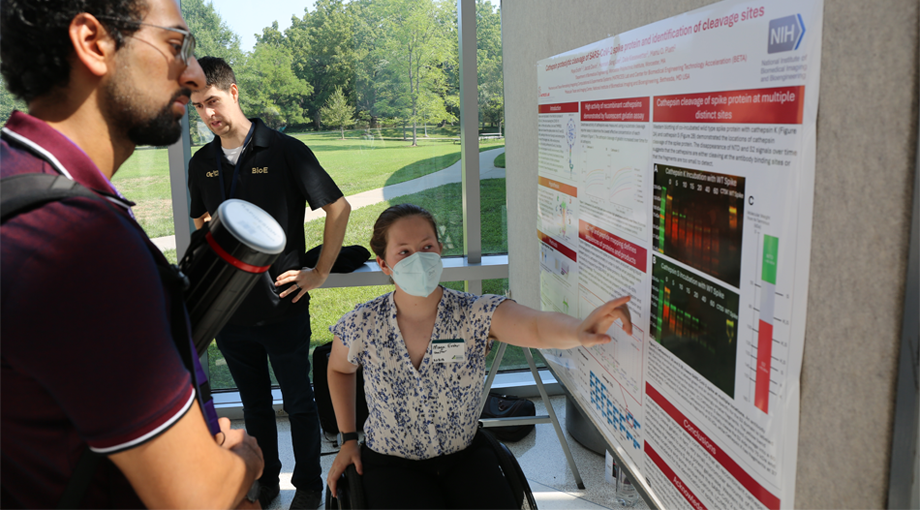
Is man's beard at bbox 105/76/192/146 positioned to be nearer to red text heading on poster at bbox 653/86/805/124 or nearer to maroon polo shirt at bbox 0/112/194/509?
maroon polo shirt at bbox 0/112/194/509

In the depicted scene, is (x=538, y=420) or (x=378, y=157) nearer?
(x=538, y=420)

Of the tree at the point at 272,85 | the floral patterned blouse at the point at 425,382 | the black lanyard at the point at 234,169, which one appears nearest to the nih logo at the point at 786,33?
the floral patterned blouse at the point at 425,382

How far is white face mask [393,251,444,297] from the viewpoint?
1822 mm

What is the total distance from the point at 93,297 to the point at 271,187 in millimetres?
1962

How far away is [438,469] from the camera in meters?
1.79

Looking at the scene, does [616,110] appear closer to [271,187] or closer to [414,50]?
[271,187]

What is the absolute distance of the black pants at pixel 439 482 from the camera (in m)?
1.66

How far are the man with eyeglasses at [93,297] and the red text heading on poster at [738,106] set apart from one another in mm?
882

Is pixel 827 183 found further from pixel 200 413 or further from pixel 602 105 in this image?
pixel 200 413

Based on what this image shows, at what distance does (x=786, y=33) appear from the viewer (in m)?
0.82

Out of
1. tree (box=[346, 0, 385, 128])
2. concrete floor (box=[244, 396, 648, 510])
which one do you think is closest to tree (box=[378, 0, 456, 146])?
tree (box=[346, 0, 385, 128])

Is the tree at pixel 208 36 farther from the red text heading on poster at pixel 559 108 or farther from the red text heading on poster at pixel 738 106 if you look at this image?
the red text heading on poster at pixel 738 106

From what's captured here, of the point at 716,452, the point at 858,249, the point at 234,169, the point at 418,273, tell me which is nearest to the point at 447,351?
the point at 418,273

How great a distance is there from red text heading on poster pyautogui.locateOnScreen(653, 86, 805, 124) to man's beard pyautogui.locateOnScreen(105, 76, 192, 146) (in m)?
0.89
